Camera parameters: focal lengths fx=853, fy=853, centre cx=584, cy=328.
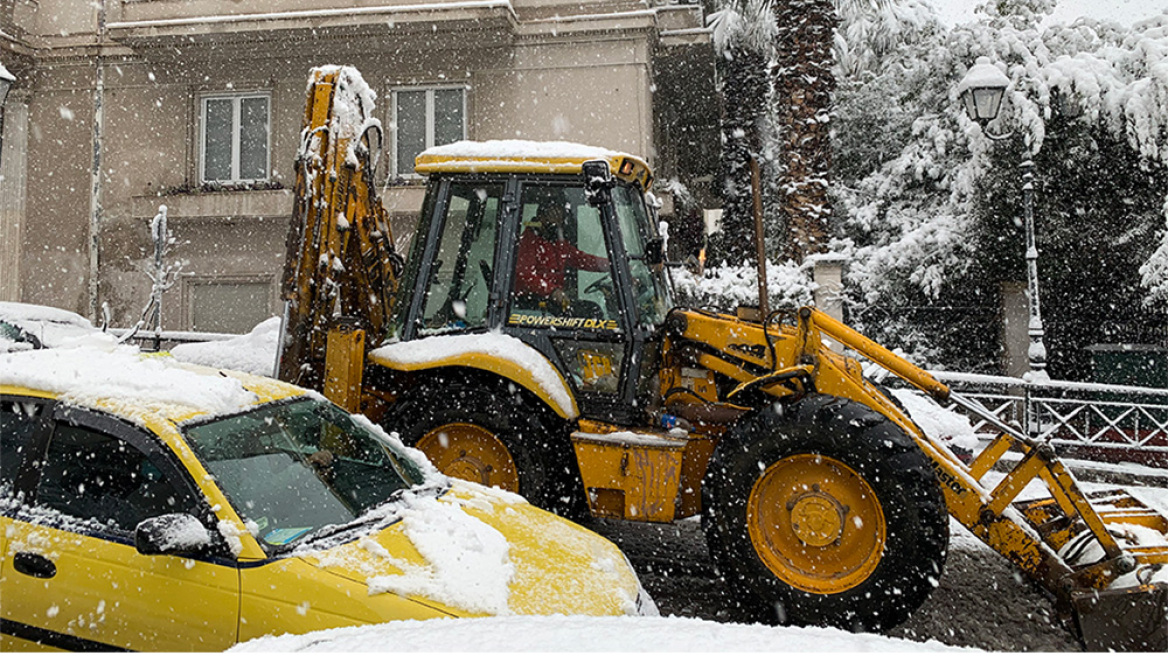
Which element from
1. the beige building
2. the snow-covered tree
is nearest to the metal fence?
the snow-covered tree

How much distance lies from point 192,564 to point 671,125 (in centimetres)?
1582

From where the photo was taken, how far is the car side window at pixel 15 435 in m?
3.38

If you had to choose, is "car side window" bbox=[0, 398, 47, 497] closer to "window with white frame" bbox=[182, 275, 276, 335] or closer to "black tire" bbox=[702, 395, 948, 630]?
"black tire" bbox=[702, 395, 948, 630]

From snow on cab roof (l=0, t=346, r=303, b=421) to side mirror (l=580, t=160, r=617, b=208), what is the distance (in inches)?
96.1

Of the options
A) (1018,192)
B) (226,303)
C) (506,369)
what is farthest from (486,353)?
(226,303)

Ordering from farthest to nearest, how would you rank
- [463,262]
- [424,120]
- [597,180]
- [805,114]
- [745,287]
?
[424,120], [805,114], [745,287], [463,262], [597,180]

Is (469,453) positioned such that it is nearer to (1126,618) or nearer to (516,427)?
(516,427)

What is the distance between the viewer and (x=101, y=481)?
3361 mm

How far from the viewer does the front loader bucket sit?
4.08 m

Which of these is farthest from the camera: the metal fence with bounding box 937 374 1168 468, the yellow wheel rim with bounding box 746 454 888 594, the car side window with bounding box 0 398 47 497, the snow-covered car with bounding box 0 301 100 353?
the snow-covered car with bounding box 0 301 100 353

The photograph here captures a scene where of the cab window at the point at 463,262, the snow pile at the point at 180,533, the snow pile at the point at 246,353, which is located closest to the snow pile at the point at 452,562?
the snow pile at the point at 180,533

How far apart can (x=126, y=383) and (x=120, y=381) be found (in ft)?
0.11

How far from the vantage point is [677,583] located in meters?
5.48

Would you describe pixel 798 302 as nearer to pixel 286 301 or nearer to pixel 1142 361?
pixel 1142 361
